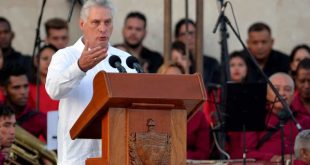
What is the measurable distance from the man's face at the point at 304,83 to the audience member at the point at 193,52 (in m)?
1.15

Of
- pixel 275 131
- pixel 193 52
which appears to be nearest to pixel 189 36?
pixel 193 52

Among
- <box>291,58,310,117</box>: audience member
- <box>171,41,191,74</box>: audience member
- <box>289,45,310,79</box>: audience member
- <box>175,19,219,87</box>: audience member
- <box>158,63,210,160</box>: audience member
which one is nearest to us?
<box>158,63,210,160</box>: audience member

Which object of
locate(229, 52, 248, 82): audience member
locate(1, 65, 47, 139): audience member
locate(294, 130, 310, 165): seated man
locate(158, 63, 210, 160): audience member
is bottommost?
locate(294, 130, 310, 165): seated man

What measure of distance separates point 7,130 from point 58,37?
3.13 m

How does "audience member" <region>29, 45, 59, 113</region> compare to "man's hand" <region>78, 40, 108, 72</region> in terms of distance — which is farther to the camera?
"audience member" <region>29, 45, 59, 113</region>

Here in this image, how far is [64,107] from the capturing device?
869 centimetres

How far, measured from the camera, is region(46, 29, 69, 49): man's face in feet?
48.8

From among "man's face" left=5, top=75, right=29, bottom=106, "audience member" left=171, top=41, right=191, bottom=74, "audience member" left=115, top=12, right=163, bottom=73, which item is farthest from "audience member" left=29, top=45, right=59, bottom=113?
"audience member" left=171, top=41, right=191, bottom=74

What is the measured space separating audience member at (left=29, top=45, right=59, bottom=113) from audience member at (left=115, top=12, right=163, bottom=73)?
110cm

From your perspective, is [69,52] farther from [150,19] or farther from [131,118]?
[150,19]

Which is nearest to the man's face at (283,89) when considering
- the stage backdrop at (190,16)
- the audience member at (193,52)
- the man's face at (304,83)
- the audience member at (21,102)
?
the man's face at (304,83)

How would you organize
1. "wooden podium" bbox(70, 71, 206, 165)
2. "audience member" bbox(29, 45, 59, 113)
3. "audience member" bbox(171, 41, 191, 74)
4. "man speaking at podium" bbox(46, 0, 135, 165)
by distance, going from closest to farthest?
"wooden podium" bbox(70, 71, 206, 165) < "man speaking at podium" bbox(46, 0, 135, 165) < "audience member" bbox(29, 45, 59, 113) < "audience member" bbox(171, 41, 191, 74)

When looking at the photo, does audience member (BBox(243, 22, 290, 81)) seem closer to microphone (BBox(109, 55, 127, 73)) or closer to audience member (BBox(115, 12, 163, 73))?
audience member (BBox(115, 12, 163, 73))

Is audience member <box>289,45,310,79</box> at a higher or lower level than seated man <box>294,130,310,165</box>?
higher
